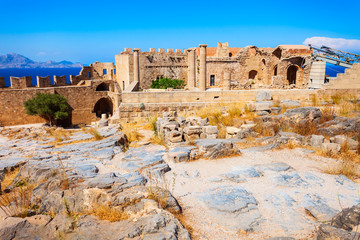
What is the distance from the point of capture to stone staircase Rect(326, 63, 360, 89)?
1160 centimetres

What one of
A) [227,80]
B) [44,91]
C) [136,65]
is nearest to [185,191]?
[227,80]

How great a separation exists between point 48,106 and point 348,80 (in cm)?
2560

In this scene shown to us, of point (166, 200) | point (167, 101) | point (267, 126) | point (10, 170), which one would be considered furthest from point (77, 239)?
point (167, 101)

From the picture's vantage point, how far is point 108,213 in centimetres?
386

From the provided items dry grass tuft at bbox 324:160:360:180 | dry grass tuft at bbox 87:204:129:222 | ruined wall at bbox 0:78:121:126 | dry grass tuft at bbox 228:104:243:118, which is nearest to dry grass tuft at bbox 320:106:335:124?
dry grass tuft at bbox 228:104:243:118

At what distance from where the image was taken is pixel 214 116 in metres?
9.61

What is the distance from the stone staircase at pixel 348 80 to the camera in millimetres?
11602

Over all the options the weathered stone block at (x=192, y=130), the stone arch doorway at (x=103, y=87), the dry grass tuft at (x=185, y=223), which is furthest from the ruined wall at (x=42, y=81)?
the dry grass tuft at (x=185, y=223)

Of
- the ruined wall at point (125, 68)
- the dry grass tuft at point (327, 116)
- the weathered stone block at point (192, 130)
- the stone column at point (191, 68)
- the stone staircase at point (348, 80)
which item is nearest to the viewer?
the weathered stone block at point (192, 130)

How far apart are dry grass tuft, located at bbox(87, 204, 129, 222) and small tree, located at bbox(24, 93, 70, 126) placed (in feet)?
83.7

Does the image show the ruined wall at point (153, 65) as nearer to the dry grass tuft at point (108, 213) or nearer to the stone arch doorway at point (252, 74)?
the stone arch doorway at point (252, 74)

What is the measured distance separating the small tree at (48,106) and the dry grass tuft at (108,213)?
83.7 feet

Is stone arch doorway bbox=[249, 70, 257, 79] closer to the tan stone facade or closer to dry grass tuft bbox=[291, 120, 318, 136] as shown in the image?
the tan stone facade

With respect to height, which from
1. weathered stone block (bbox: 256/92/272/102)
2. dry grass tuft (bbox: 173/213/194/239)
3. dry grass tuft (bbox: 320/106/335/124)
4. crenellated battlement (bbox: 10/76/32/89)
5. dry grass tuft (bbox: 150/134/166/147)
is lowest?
dry grass tuft (bbox: 173/213/194/239)
